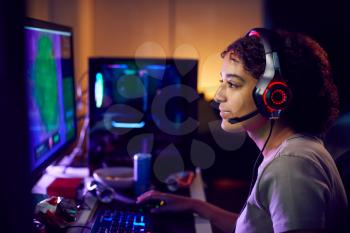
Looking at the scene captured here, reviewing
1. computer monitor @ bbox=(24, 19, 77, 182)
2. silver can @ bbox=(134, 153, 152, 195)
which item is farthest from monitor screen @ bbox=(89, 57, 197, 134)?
silver can @ bbox=(134, 153, 152, 195)

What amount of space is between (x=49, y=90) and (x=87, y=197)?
35 cm

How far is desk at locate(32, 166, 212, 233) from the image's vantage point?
1.13 m

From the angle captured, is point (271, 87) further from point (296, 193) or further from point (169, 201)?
point (169, 201)

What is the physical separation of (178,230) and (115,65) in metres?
0.70

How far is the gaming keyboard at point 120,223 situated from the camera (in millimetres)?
1003

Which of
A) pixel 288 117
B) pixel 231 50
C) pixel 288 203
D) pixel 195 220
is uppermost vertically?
pixel 231 50

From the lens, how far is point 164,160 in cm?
161

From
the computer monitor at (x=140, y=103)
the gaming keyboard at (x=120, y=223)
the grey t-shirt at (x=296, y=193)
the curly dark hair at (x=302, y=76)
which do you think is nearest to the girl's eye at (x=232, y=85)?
the curly dark hair at (x=302, y=76)

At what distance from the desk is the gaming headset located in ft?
1.29

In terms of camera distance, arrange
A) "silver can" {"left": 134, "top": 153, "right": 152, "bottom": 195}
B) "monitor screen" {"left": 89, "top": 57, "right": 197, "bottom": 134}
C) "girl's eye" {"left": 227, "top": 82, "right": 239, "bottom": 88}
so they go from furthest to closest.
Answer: "monitor screen" {"left": 89, "top": 57, "right": 197, "bottom": 134} < "silver can" {"left": 134, "top": 153, "right": 152, "bottom": 195} < "girl's eye" {"left": 227, "top": 82, "right": 239, "bottom": 88}

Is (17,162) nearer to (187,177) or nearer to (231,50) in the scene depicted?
(231,50)

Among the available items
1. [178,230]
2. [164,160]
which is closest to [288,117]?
[178,230]

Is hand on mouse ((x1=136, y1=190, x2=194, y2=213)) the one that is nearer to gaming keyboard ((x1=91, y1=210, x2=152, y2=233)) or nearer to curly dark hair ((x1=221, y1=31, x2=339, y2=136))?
gaming keyboard ((x1=91, y1=210, x2=152, y2=233))

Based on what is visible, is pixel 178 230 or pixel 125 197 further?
pixel 125 197
